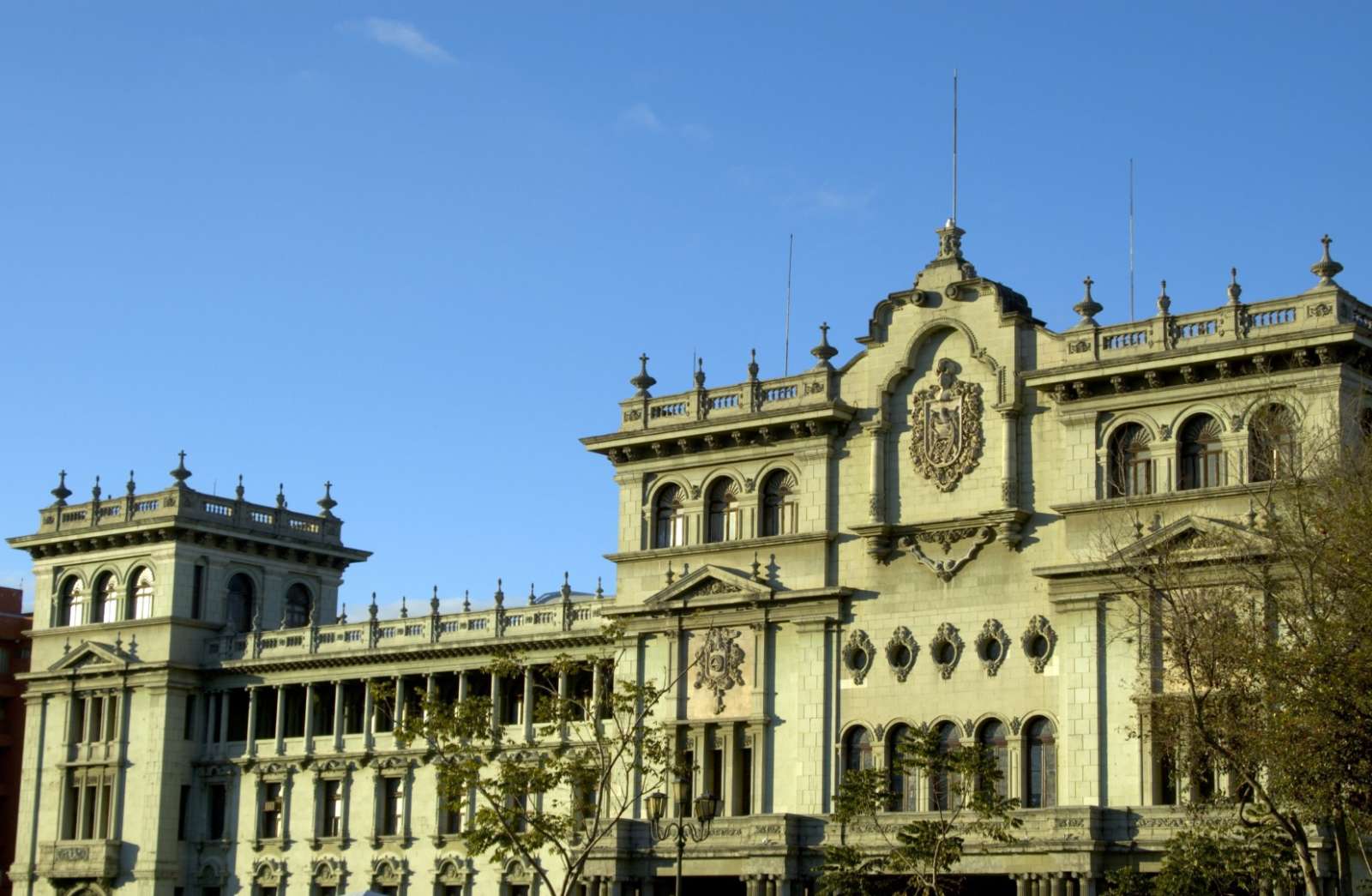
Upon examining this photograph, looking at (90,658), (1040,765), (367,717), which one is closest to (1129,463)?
(1040,765)

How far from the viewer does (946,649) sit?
64.8 metres

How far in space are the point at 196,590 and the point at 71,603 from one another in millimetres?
6882

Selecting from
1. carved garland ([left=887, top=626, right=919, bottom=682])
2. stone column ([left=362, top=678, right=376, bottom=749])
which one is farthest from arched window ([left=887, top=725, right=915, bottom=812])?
stone column ([left=362, top=678, right=376, bottom=749])

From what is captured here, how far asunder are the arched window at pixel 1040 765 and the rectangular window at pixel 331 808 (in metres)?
30.6

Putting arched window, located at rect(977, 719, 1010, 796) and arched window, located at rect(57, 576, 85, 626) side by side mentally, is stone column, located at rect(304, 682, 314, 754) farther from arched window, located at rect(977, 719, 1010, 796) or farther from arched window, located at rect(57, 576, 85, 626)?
arched window, located at rect(977, 719, 1010, 796)

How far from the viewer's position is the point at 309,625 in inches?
3401

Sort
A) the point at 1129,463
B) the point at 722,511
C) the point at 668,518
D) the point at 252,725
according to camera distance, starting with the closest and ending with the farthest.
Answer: the point at 1129,463, the point at 722,511, the point at 668,518, the point at 252,725

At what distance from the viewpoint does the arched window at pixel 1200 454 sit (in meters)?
60.2

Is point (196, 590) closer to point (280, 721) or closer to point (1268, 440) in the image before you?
point (280, 721)

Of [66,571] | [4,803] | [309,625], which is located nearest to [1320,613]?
[309,625]

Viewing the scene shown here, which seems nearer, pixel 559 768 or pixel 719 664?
pixel 559 768

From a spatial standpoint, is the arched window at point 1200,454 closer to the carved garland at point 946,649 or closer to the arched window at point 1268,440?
the arched window at point 1268,440

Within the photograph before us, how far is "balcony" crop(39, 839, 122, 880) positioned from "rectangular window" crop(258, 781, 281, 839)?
6.15 meters

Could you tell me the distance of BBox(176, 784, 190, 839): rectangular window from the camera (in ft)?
288
